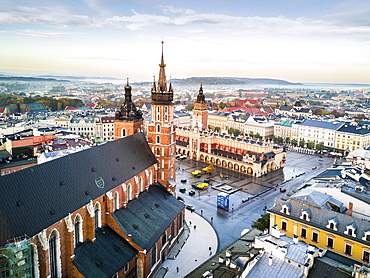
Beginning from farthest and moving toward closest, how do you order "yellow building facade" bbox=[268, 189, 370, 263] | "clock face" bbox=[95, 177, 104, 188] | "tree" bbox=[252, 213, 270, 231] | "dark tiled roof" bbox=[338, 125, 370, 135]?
"dark tiled roof" bbox=[338, 125, 370, 135]
"tree" bbox=[252, 213, 270, 231]
"clock face" bbox=[95, 177, 104, 188]
"yellow building facade" bbox=[268, 189, 370, 263]

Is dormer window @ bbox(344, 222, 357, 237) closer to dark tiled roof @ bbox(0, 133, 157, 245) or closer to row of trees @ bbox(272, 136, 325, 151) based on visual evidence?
dark tiled roof @ bbox(0, 133, 157, 245)

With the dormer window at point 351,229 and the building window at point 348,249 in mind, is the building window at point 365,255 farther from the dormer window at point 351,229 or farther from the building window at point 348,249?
the dormer window at point 351,229

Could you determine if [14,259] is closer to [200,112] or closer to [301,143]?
Result: [200,112]

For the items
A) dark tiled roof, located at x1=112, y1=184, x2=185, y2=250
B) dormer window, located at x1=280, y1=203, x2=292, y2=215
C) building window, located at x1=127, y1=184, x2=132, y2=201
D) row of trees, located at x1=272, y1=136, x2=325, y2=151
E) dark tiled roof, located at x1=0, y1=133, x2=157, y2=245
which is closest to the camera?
dark tiled roof, located at x1=0, y1=133, x2=157, y2=245

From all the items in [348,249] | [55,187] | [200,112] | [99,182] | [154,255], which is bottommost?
[154,255]

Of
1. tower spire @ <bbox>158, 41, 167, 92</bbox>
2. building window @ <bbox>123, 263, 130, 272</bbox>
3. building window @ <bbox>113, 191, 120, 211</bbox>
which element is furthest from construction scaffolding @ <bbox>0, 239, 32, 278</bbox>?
tower spire @ <bbox>158, 41, 167, 92</bbox>

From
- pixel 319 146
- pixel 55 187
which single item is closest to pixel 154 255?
pixel 55 187

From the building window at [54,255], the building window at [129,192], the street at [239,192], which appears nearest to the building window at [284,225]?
the street at [239,192]
